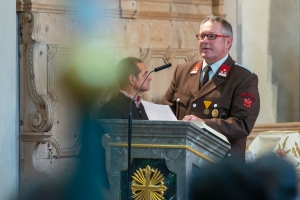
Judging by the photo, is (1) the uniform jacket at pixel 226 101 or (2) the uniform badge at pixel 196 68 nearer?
(1) the uniform jacket at pixel 226 101

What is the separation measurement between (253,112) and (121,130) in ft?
4.83

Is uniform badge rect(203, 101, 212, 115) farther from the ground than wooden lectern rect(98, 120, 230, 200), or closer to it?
farther from the ground

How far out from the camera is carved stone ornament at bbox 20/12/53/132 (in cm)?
571

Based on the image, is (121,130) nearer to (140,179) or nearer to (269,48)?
(140,179)

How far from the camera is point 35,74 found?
580 cm

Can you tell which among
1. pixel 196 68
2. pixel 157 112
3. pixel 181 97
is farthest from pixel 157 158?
pixel 196 68

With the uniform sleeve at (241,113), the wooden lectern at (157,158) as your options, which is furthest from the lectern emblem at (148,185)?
the uniform sleeve at (241,113)

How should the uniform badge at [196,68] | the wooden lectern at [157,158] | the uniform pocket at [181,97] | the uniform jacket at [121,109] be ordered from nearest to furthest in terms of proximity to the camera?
the wooden lectern at [157,158], the uniform jacket at [121,109], the uniform pocket at [181,97], the uniform badge at [196,68]

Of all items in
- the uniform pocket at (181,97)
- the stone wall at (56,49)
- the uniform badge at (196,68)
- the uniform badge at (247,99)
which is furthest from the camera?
the stone wall at (56,49)

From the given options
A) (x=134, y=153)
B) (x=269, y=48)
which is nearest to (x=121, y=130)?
(x=134, y=153)

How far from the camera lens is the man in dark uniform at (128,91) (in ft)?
15.5

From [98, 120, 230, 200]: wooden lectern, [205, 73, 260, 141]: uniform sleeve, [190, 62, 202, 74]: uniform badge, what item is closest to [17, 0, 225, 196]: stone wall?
[98, 120, 230, 200]: wooden lectern

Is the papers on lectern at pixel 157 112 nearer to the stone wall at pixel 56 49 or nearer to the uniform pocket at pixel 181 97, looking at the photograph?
the stone wall at pixel 56 49

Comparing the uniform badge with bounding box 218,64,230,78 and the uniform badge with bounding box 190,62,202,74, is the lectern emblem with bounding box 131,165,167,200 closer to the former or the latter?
the uniform badge with bounding box 218,64,230,78
